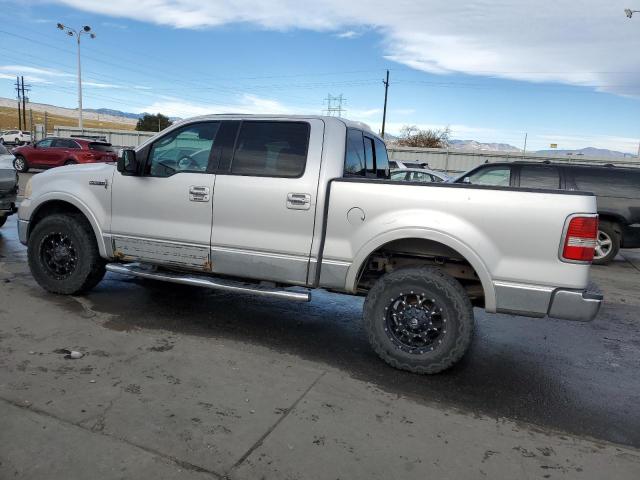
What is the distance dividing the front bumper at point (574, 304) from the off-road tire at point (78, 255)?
436cm

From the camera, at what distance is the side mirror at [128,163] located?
16.1 feet

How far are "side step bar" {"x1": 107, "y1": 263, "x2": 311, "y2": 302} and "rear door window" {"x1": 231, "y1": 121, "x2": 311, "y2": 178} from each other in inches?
39.4

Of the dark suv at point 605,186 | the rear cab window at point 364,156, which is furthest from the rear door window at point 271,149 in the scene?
the dark suv at point 605,186

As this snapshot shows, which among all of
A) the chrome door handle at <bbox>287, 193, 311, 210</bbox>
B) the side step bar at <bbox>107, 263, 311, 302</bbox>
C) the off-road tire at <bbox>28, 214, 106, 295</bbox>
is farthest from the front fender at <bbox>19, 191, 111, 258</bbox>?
the chrome door handle at <bbox>287, 193, 311, 210</bbox>

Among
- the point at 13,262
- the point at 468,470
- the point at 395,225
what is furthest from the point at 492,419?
the point at 13,262

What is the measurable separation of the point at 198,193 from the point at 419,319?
2.26 metres

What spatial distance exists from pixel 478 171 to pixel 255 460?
8308mm

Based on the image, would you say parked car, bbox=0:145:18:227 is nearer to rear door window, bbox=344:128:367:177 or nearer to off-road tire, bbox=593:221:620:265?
rear door window, bbox=344:128:367:177

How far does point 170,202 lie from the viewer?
484cm

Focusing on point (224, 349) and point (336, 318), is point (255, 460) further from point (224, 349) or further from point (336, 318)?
point (336, 318)

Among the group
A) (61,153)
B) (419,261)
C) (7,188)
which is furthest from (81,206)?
(61,153)

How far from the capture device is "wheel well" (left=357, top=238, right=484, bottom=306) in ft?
13.8

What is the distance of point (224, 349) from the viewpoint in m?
4.38

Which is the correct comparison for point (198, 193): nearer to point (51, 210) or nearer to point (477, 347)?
point (51, 210)
